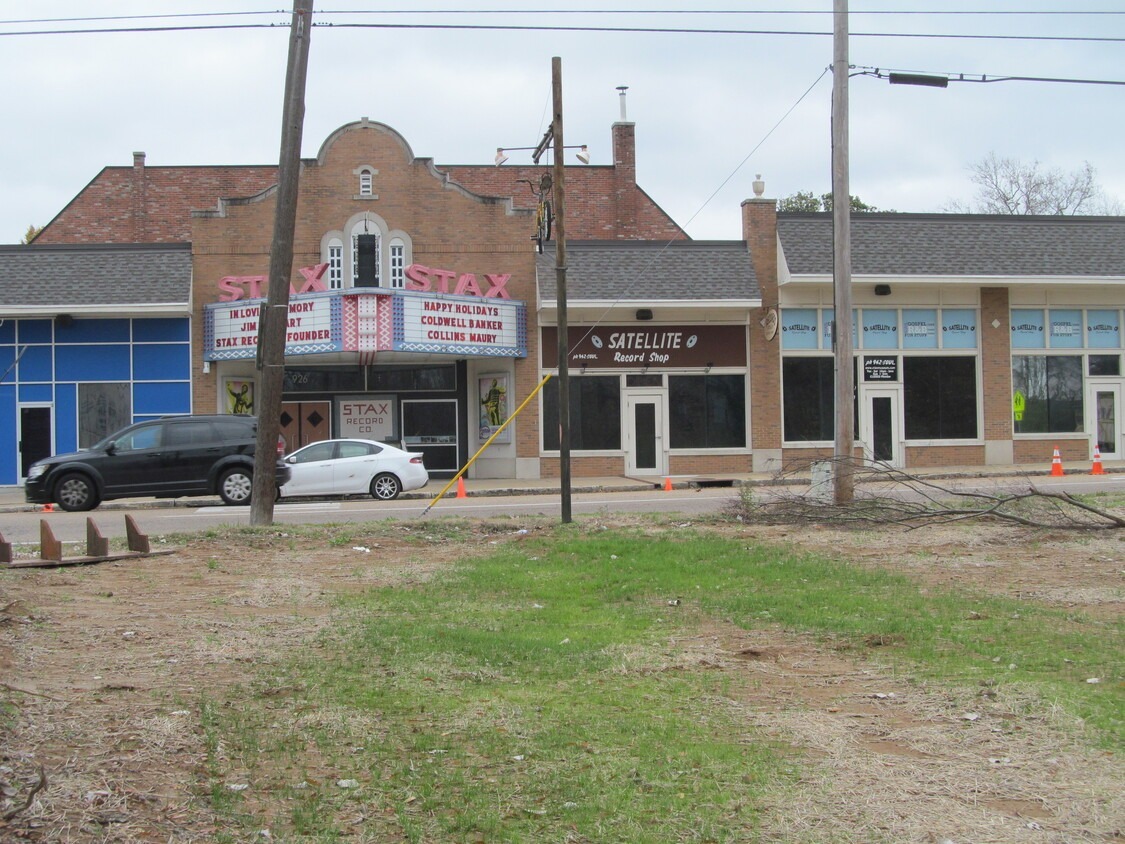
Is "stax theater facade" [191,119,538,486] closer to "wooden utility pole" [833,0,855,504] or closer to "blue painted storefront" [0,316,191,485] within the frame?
"blue painted storefront" [0,316,191,485]

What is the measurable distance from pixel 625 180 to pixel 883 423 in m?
16.9

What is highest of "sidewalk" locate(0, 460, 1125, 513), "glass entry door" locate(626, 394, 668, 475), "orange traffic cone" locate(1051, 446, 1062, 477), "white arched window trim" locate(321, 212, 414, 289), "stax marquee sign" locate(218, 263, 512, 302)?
"white arched window trim" locate(321, 212, 414, 289)

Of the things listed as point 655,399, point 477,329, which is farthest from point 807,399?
point 477,329

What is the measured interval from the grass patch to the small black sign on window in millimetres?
20007

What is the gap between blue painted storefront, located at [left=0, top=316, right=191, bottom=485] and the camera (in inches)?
1103

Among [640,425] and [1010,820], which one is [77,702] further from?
[640,425]

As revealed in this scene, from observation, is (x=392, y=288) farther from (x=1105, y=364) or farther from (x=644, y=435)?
(x=1105, y=364)

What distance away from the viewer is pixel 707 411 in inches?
1170

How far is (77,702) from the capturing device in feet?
19.0

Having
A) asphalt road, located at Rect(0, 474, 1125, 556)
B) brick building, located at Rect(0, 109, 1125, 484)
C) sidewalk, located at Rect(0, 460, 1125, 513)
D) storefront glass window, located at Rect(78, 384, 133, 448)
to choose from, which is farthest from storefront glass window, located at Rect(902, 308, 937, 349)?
storefront glass window, located at Rect(78, 384, 133, 448)

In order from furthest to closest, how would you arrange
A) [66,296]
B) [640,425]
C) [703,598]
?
[640,425] → [66,296] → [703,598]

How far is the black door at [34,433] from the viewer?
2805 centimetres

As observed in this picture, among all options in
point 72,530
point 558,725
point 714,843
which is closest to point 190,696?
point 558,725

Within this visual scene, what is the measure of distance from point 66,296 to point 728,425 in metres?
16.6
